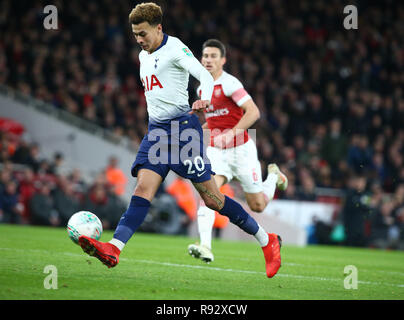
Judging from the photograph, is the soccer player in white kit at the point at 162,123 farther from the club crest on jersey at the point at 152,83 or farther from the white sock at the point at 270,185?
the white sock at the point at 270,185

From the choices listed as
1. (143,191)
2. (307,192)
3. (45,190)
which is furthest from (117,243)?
(307,192)

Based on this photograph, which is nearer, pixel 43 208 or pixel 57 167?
pixel 43 208

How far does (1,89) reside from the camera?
60.0 ft

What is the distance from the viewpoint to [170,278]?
6.28m

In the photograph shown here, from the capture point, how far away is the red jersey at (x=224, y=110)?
8141 millimetres

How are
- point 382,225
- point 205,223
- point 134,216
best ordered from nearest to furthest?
1. point 134,216
2. point 205,223
3. point 382,225

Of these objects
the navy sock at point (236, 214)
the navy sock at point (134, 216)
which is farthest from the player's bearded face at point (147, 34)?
the navy sock at point (236, 214)

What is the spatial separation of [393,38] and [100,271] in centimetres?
1907

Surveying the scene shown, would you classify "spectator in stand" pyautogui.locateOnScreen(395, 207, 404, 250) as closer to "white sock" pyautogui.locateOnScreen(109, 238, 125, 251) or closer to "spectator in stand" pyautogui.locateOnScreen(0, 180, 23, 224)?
"spectator in stand" pyautogui.locateOnScreen(0, 180, 23, 224)

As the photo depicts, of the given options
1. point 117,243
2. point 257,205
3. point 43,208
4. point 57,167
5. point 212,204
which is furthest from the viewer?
point 57,167

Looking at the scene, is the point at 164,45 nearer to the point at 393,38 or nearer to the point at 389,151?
the point at 389,151

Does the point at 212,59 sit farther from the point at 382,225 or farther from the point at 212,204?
the point at 382,225

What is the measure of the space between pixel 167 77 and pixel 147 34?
1.39ft
